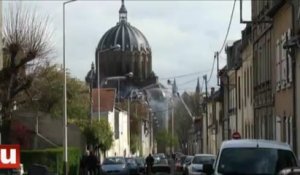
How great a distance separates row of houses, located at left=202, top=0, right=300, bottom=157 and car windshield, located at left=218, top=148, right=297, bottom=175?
Answer: 14.4 meters

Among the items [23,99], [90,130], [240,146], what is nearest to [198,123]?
[90,130]

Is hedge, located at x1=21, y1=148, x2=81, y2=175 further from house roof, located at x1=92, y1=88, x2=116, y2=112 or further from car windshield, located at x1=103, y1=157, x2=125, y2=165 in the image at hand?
house roof, located at x1=92, y1=88, x2=116, y2=112

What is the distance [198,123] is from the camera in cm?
11544

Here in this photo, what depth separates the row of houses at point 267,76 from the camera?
112ft

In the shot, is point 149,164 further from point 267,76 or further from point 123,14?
point 123,14

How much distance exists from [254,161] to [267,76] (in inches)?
1049

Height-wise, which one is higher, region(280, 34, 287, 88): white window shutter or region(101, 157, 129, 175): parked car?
region(280, 34, 287, 88): white window shutter

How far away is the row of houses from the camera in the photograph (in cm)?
3428

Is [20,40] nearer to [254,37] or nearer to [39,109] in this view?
[39,109]

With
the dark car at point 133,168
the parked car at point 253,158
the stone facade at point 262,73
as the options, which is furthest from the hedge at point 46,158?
the parked car at point 253,158

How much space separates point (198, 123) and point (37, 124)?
53.5 m

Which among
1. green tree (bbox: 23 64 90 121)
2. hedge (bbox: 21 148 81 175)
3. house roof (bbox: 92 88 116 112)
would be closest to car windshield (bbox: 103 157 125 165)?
hedge (bbox: 21 148 81 175)

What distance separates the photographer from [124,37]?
475 ft

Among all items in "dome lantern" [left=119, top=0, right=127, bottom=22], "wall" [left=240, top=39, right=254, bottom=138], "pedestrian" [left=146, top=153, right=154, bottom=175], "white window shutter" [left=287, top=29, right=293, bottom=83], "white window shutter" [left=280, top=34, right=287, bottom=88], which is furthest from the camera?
"dome lantern" [left=119, top=0, right=127, bottom=22]
